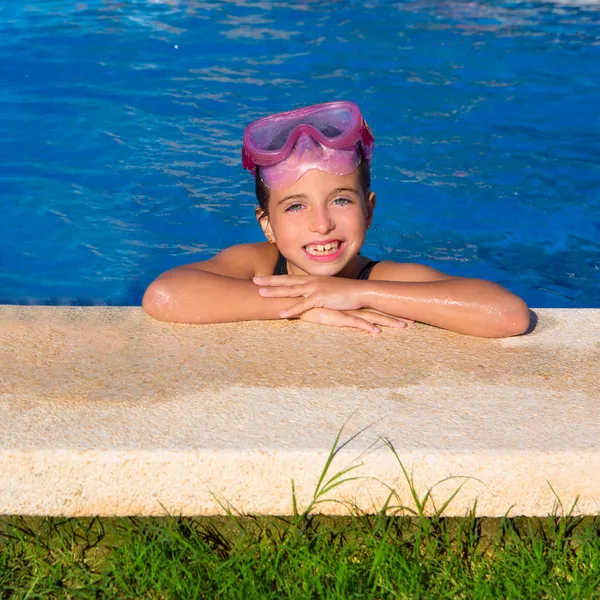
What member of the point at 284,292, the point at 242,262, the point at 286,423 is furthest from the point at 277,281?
the point at 286,423

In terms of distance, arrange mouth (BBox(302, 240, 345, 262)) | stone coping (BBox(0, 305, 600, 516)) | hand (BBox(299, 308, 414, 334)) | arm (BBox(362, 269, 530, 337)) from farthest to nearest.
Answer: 1. mouth (BBox(302, 240, 345, 262))
2. hand (BBox(299, 308, 414, 334))
3. arm (BBox(362, 269, 530, 337))
4. stone coping (BBox(0, 305, 600, 516))

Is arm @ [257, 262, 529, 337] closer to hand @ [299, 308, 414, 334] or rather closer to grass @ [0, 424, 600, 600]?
hand @ [299, 308, 414, 334]

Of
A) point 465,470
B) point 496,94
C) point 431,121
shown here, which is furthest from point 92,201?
point 465,470

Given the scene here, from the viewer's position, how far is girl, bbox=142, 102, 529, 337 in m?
3.65

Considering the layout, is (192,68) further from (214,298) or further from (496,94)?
(214,298)

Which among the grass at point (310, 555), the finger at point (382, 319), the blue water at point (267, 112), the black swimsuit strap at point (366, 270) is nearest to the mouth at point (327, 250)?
the finger at point (382, 319)

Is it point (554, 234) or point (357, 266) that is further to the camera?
point (554, 234)

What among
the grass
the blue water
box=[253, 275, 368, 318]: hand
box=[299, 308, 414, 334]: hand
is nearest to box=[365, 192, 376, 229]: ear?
box=[253, 275, 368, 318]: hand

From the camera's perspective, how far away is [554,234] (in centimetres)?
700

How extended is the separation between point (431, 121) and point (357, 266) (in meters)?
4.86

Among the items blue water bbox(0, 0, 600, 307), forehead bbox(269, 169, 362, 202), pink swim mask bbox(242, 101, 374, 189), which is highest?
pink swim mask bbox(242, 101, 374, 189)

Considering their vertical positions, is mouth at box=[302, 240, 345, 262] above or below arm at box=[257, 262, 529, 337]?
above

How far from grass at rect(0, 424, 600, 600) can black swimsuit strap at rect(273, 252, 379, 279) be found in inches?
70.1

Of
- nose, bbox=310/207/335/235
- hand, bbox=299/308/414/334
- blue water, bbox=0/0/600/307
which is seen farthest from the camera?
blue water, bbox=0/0/600/307
